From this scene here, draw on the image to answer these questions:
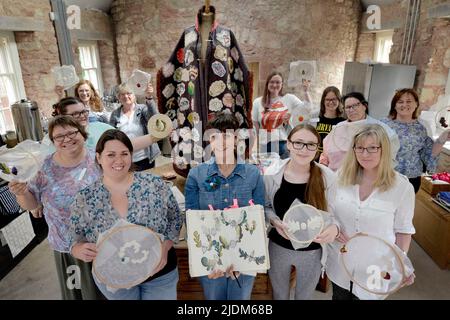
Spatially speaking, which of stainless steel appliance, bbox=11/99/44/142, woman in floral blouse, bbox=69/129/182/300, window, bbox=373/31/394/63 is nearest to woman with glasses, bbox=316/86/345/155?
woman in floral blouse, bbox=69/129/182/300

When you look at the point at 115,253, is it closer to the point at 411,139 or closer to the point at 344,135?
the point at 344,135

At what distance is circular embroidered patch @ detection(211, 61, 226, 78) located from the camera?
175cm

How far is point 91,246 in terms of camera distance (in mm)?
1269

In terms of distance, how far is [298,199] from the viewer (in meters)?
1.40

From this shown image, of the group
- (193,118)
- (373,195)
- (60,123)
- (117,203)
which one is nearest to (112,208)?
(117,203)

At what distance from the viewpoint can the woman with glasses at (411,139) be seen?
213cm

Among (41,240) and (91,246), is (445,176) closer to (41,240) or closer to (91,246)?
(91,246)

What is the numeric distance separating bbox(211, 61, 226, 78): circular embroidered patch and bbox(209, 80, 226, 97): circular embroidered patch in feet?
0.14

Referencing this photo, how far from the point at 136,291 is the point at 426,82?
162 inches

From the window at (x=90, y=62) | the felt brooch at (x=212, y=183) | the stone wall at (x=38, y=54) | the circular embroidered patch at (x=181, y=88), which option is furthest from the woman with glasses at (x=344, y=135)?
the window at (x=90, y=62)

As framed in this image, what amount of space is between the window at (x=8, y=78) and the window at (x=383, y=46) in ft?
16.7

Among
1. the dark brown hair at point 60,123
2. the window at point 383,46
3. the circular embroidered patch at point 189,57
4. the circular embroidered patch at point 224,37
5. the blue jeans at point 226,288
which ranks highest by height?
the window at point 383,46

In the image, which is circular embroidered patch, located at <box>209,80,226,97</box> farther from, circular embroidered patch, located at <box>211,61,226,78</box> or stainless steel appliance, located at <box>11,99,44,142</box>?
stainless steel appliance, located at <box>11,99,44,142</box>

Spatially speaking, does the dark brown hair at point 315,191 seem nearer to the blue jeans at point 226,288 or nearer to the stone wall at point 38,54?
the blue jeans at point 226,288
